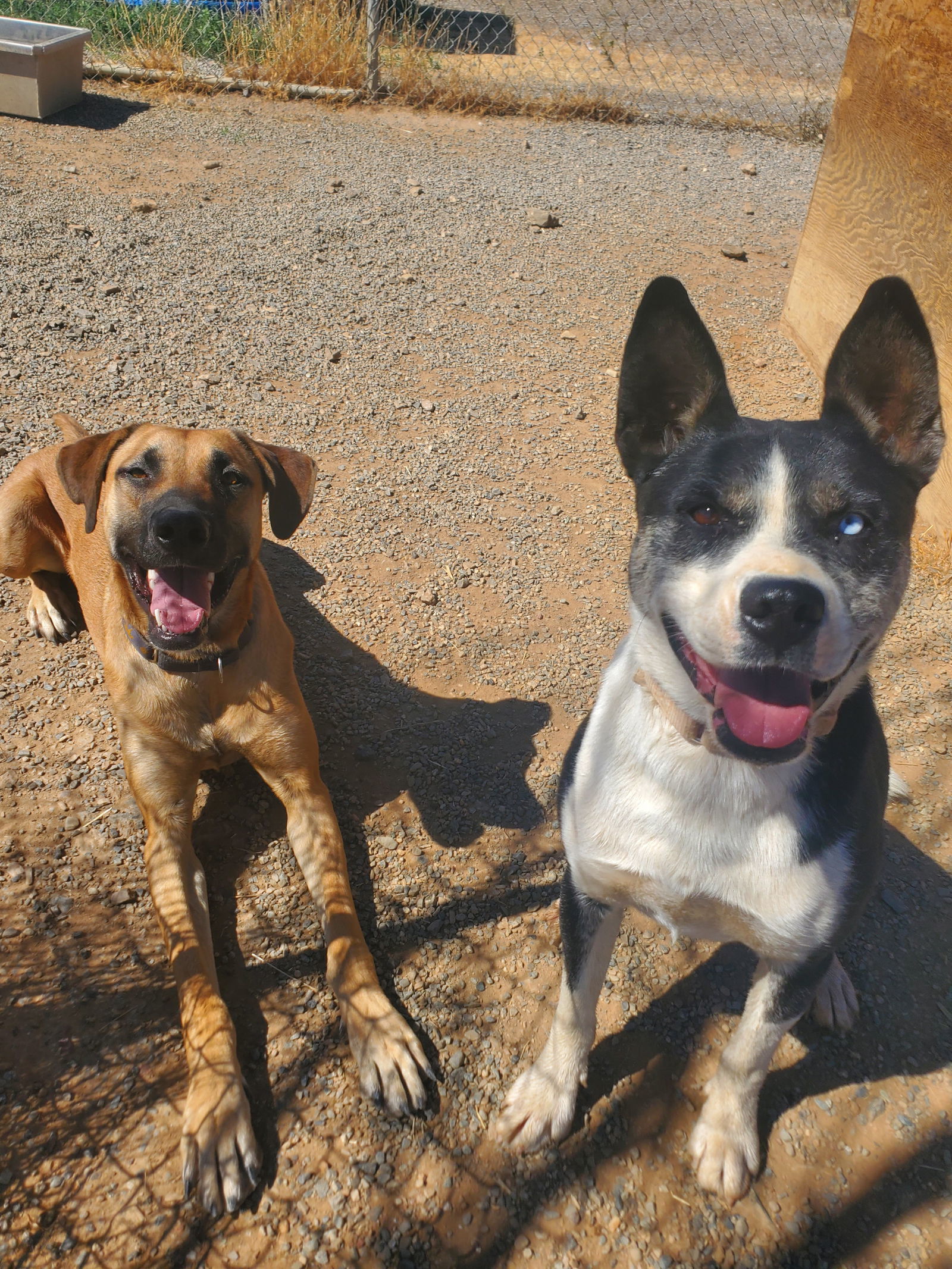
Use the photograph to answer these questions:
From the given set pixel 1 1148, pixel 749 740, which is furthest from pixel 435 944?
pixel 749 740

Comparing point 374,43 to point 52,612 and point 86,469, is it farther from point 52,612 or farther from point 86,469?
point 86,469

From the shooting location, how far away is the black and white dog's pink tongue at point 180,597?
271 centimetres

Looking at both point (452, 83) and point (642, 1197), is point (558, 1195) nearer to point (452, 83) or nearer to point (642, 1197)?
point (642, 1197)

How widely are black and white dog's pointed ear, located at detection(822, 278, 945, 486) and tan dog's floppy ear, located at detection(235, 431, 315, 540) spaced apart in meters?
1.79

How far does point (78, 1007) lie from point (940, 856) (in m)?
2.91

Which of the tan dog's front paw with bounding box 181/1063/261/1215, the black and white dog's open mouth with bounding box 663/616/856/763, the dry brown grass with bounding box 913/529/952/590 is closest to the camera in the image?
the black and white dog's open mouth with bounding box 663/616/856/763

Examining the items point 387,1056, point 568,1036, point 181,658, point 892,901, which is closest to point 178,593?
point 181,658

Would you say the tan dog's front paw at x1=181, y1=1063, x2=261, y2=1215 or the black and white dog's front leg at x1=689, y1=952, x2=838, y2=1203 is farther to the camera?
the tan dog's front paw at x1=181, y1=1063, x2=261, y2=1215

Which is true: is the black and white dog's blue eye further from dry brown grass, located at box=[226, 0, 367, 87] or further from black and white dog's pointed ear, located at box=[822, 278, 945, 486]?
dry brown grass, located at box=[226, 0, 367, 87]

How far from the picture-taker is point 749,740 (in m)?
1.76

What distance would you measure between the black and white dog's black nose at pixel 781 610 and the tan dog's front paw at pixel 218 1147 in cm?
180

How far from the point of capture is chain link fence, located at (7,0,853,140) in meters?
8.98

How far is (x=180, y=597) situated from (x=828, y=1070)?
2.40 metres

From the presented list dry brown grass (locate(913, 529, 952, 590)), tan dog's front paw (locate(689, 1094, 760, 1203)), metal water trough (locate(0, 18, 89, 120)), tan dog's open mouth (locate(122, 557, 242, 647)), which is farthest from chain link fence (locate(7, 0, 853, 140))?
tan dog's front paw (locate(689, 1094, 760, 1203))
